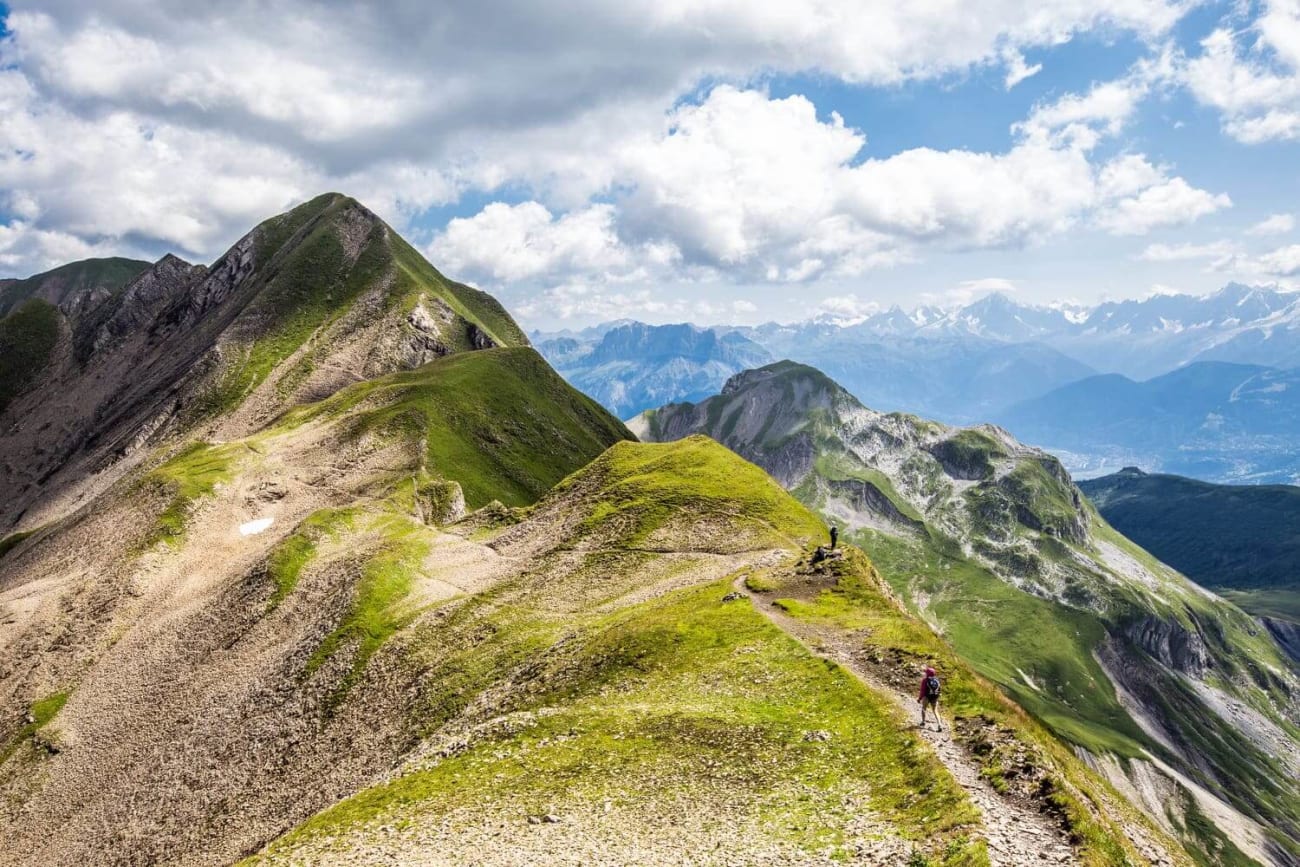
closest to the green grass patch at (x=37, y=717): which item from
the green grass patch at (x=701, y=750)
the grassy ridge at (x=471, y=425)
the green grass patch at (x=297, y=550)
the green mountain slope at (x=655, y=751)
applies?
the green grass patch at (x=297, y=550)

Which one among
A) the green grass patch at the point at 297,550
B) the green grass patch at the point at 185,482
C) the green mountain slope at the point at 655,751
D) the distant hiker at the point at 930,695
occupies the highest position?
the green grass patch at the point at 185,482

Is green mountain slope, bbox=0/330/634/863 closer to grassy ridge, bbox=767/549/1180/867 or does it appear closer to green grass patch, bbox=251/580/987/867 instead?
green grass patch, bbox=251/580/987/867

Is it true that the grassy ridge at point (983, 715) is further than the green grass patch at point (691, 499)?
No

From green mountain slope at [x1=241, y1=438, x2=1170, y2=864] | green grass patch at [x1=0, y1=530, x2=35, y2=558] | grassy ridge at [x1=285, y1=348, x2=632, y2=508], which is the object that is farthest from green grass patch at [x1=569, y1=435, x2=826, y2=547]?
green grass patch at [x1=0, y1=530, x2=35, y2=558]

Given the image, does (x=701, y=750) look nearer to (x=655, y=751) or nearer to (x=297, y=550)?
(x=655, y=751)

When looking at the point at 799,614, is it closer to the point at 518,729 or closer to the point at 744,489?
the point at 518,729

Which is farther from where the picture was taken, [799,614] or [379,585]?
[379,585]

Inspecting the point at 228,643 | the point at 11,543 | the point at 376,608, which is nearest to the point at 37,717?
the point at 228,643

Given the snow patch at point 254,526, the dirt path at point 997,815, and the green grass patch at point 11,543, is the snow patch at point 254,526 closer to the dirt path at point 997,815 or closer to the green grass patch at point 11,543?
the green grass patch at point 11,543

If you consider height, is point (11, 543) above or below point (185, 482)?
below

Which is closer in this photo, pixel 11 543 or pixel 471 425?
pixel 11 543

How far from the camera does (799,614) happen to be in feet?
183

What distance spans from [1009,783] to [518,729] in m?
28.6

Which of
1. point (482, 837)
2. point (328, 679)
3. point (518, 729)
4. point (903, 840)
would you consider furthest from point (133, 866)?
point (903, 840)
